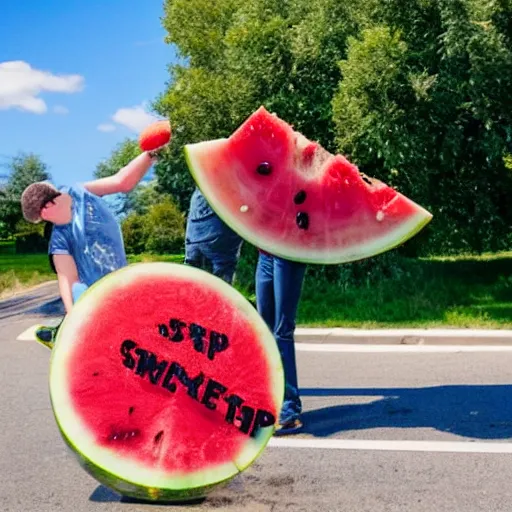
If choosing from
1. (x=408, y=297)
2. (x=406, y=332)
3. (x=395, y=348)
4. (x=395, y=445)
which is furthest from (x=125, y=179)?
(x=408, y=297)

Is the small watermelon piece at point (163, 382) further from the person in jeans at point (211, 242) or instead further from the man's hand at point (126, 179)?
the person in jeans at point (211, 242)

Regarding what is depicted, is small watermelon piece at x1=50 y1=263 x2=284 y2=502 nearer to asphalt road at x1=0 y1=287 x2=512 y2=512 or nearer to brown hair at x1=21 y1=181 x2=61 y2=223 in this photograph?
asphalt road at x1=0 y1=287 x2=512 y2=512

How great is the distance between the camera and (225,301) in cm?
376

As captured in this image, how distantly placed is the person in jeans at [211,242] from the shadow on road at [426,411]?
1.12m

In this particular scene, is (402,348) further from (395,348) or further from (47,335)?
(47,335)

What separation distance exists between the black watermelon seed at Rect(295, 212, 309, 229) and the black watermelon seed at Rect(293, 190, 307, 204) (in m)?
0.06

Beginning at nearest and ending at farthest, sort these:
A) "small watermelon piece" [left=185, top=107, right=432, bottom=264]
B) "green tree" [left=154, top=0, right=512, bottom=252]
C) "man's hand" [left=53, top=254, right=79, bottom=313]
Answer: "small watermelon piece" [left=185, top=107, right=432, bottom=264] → "man's hand" [left=53, top=254, right=79, bottom=313] → "green tree" [left=154, top=0, right=512, bottom=252]

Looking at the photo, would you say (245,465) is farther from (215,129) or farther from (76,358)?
(215,129)

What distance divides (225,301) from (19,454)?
190 cm

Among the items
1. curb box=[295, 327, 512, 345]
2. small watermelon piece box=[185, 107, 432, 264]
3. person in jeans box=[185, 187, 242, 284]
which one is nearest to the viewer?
small watermelon piece box=[185, 107, 432, 264]

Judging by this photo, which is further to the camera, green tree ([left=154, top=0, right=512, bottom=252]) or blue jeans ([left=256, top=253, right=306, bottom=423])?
green tree ([left=154, top=0, right=512, bottom=252])

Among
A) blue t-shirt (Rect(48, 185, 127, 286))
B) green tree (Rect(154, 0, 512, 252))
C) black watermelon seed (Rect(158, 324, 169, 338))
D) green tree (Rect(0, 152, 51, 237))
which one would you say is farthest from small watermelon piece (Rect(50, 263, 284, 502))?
green tree (Rect(0, 152, 51, 237))

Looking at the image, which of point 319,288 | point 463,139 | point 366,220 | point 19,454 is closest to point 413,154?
point 463,139

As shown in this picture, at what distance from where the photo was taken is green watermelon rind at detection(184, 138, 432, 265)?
411 cm
